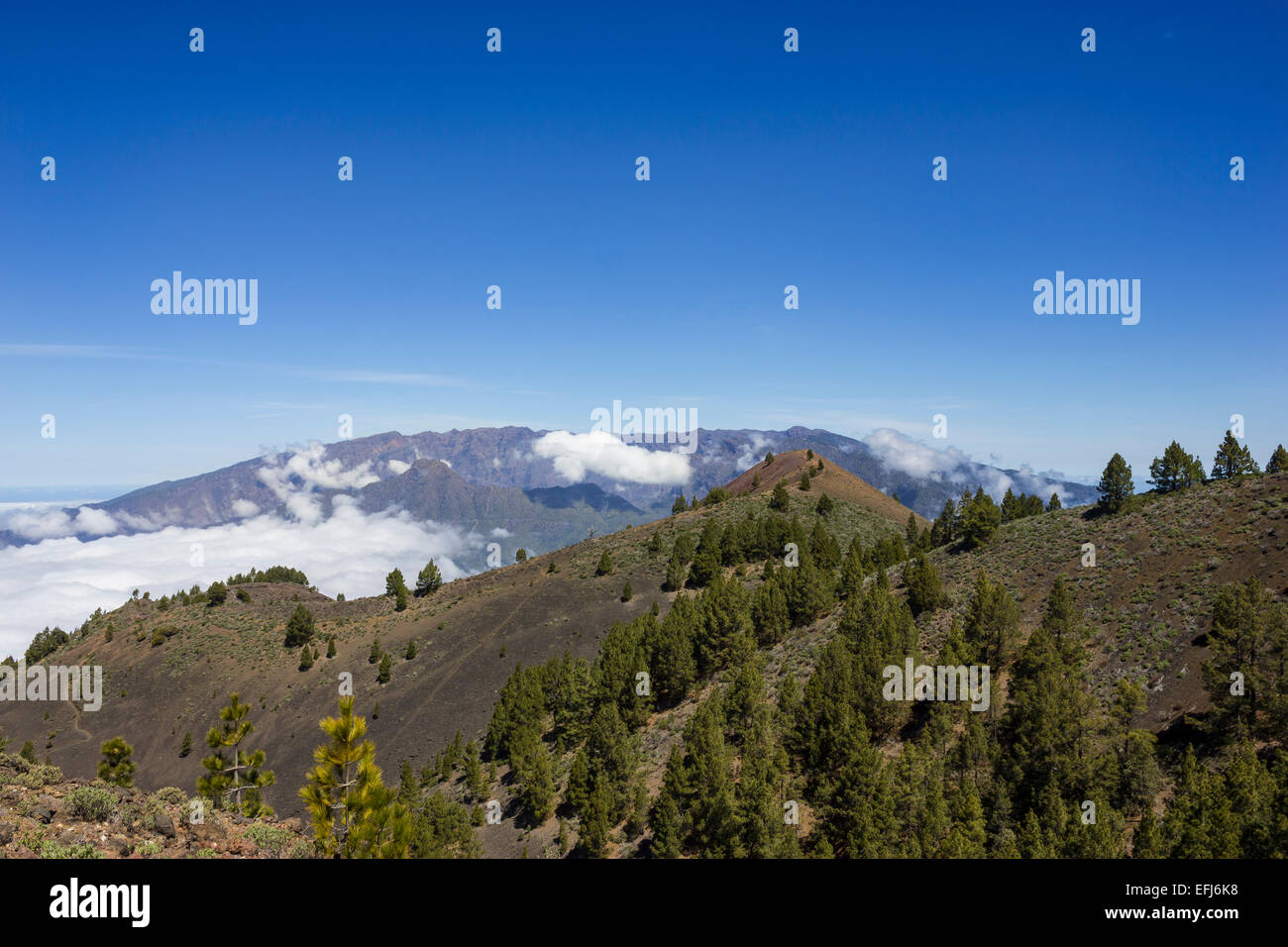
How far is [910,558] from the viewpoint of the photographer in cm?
7450

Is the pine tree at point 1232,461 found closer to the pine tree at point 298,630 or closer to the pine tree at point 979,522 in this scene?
the pine tree at point 979,522

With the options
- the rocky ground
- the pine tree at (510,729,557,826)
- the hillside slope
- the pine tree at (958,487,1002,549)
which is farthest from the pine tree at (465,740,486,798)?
the pine tree at (958,487,1002,549)

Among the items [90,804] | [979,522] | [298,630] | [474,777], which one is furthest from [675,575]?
[90,804]

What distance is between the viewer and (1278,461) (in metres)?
69.8

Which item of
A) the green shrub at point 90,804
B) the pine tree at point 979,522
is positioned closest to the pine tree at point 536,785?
the green shrub at point 90,804

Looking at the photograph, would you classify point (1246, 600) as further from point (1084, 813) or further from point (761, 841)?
point (761, 841)

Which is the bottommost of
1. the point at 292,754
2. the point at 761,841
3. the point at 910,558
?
the point at 292,754

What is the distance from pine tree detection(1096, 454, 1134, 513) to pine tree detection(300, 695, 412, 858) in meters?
78.9

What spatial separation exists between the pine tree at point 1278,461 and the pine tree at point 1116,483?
534 inches

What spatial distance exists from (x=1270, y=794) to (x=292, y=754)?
84375 millimetres

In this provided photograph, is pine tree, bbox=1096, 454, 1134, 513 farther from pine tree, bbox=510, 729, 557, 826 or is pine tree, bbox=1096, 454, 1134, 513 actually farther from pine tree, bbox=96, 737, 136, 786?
pine tree, bbox=96, 737, 136, 786

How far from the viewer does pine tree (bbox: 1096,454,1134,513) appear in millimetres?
71125
